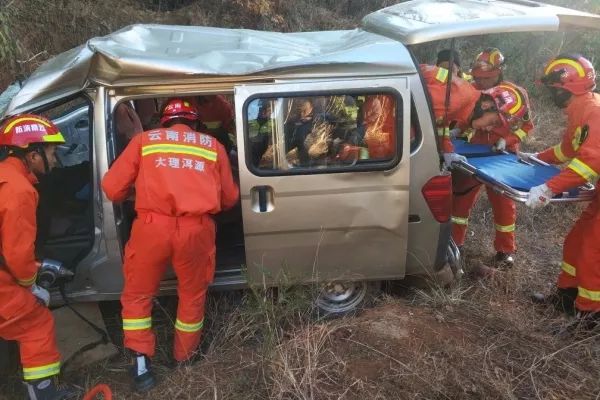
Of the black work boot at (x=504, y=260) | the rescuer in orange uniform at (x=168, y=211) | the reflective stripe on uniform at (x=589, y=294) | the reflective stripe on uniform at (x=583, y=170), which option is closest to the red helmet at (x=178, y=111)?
the rescuer in orange uniform at (x=168, y=211)

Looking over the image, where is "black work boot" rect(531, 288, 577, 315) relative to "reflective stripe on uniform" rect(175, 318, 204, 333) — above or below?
below

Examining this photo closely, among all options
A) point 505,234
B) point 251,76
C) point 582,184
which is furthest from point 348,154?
point 505,234

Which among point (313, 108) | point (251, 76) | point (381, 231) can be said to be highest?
point (251, 76)

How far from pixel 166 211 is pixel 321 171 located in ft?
3.14

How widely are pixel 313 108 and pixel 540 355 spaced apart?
6.31ft

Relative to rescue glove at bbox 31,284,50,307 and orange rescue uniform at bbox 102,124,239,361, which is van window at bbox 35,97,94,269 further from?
orange rescue uniform at bbox 102,124,239,361

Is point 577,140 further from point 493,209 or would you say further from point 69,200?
point 69,200

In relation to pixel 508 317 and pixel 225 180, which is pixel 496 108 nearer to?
pixel 508 317

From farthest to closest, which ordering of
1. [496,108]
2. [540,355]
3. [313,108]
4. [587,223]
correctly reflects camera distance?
[496,108] < [587,223] < [313,108] < [540,355]

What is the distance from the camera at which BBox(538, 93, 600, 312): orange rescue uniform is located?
10.8 ft

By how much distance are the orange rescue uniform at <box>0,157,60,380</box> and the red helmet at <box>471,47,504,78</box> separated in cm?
387

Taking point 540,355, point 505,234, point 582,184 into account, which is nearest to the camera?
point 540,355

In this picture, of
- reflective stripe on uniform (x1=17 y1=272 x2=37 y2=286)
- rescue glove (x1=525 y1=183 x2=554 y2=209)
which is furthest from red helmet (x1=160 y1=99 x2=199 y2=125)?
rescue glove (x1=525 y1=183 x2=554 y2=209)

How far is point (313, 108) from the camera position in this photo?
313 centimetres
